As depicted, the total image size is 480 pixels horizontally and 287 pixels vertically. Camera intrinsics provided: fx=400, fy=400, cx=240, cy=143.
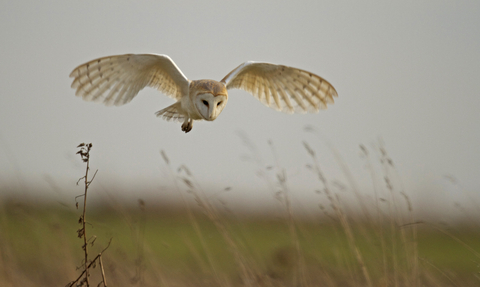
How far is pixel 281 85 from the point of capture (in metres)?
3.90

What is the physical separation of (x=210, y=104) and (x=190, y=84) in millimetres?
562

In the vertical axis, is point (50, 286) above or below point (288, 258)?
below

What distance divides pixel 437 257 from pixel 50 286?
13447 mm

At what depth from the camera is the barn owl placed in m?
2.91

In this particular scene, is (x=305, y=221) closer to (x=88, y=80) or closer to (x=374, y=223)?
(x=374, y=223)

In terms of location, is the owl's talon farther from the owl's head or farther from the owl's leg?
the owl's head

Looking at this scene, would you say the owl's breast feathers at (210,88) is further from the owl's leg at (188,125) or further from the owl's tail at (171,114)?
the owl's tail at (171,114)

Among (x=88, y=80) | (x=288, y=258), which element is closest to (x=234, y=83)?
(x=88, y=80)

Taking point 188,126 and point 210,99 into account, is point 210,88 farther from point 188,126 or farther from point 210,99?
point 188,126

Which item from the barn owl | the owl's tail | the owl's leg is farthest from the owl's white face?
the owl's tail

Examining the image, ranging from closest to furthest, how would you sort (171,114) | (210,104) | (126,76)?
(210,104), (126,76), (171,114)

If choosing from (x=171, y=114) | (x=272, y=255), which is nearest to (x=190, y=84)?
(x=171, y=114)

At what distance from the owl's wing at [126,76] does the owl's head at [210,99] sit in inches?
26.6

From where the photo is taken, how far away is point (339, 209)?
263 centimetres
